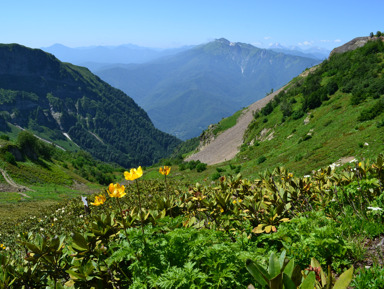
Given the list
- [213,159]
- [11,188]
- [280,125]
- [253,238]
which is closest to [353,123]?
[280,125]

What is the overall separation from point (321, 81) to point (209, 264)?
51.8 meters

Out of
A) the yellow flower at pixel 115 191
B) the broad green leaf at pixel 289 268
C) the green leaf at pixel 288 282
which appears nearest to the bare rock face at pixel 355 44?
the yellow flower at pixel 115 191

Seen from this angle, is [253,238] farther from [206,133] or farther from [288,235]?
[206,133]

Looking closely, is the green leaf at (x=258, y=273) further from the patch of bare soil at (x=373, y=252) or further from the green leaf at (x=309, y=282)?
the patch of bare soil at (x=373, y=252)

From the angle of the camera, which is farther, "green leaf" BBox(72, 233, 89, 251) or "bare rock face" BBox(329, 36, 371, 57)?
"bare rock face" BBox(329, 36, 371, 57)

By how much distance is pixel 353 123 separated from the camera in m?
24.2

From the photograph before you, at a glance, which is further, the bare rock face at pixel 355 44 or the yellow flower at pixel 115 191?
the bare rock face at pixel 355 44

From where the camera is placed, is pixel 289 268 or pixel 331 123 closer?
pixel 289 268

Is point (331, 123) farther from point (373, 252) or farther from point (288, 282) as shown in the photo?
point (288, 282)

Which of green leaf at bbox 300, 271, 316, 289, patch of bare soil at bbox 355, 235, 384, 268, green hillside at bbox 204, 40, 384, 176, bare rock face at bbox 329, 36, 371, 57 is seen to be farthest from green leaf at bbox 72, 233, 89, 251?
bare rock face at bbox 329, 36, 371, 57

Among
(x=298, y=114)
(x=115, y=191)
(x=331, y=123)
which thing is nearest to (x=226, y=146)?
(x=298, y=114)

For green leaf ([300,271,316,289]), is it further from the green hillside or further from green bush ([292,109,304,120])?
green bush ([292,109,304,120])

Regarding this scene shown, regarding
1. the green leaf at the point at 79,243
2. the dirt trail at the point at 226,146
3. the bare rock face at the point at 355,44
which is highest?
the bare rock face at the point at 355,44

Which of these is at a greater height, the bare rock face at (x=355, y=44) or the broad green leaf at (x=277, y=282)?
the bare rock face at (x=355, y=44)
